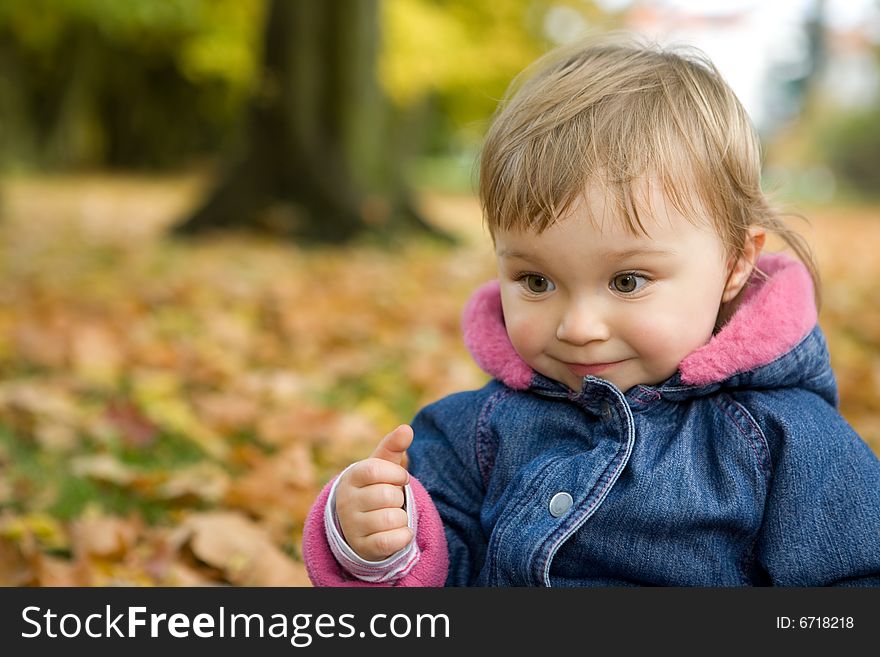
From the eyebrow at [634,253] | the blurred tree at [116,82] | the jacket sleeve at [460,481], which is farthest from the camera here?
the blurred tree at [116,82]

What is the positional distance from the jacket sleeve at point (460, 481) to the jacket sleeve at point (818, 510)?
477 mm

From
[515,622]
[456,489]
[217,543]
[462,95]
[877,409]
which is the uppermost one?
[462,95]

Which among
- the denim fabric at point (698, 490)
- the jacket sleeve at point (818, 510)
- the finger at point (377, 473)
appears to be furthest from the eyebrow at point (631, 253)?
the finger at point (377, 473)

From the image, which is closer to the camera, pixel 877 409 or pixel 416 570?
pixel 416 570

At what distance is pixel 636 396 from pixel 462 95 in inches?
991

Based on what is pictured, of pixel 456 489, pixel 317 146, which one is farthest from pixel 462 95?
pixel 456 489

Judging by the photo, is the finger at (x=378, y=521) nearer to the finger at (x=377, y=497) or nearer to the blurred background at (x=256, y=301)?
the finger at (x=377, y=497)

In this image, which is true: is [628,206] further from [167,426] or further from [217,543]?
[167,426]

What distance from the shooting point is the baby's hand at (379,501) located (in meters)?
1.61

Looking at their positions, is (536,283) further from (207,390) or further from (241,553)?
(207,390)

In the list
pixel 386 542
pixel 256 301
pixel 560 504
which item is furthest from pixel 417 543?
pixel 256 301

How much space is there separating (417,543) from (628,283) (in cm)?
55

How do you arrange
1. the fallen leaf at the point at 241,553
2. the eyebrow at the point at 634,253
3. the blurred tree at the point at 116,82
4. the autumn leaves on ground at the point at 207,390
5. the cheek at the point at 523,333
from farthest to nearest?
1. the blurred tree at the point at 116,82
2. the autumn leaves on ground at the point at 207,390
3. the fallen leaf at the point at 241,553
4. the cheek at the point at 523,333
5. the eyebrow at the point at 634,253

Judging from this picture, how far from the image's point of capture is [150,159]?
28.9 m
